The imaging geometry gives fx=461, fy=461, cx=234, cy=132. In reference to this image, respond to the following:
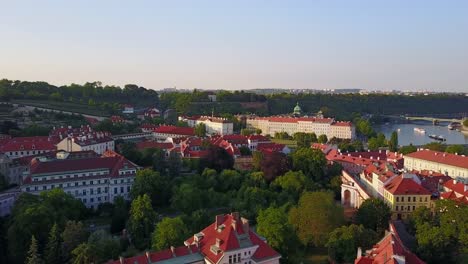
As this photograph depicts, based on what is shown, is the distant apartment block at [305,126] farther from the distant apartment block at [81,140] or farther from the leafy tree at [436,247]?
the leafy tree at [436,247]

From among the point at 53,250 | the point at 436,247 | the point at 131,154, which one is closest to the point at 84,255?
the point at 53,250

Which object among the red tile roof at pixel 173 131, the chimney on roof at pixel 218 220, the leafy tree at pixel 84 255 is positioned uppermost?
the chimney on roof at pixel 218 220

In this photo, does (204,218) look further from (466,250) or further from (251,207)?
(466,250)

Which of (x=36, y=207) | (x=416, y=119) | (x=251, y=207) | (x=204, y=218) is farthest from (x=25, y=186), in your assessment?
(x=416, y=119)

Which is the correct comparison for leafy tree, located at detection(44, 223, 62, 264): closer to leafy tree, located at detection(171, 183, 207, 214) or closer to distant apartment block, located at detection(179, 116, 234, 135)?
leafy tree, located at detection(171, 183, 207, 214)

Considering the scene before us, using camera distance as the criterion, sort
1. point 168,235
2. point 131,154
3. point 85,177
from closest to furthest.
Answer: point 168,235 < point 85,177 < point 131,154

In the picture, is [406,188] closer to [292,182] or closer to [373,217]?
[373,217]

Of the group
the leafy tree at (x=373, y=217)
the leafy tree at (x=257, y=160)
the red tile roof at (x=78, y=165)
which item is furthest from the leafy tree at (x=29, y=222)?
the leafy tree at (x=257, y=160)
